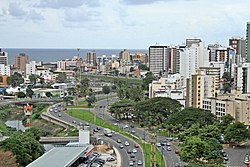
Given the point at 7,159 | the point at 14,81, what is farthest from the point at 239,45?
the point at 7,159


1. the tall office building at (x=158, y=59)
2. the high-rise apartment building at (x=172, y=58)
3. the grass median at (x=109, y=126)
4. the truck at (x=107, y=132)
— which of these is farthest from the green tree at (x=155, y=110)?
the tall office building at (x=158, y=59)

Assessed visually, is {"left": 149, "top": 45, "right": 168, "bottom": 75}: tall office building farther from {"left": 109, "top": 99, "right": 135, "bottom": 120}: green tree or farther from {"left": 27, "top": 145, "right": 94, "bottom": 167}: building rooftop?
{"left": 27, "top": 145, "right": 94, "bottom": 167}: building rooftop

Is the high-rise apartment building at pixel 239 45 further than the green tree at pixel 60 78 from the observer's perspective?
Yes

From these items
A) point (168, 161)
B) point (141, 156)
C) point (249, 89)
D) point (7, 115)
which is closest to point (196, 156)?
point (168, 161)

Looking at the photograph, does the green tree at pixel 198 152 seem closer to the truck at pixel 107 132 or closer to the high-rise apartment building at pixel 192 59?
the truck at pixel 107 132

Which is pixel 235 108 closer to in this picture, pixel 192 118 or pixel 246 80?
pixel 192 118
